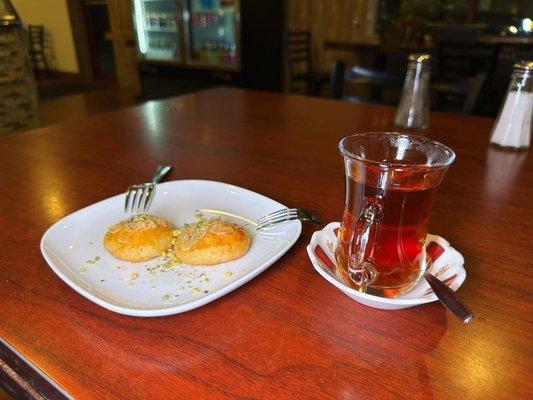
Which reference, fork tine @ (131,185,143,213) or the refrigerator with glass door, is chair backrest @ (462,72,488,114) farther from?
the refrigerator with glass door

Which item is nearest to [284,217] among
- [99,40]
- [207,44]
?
[207,44]

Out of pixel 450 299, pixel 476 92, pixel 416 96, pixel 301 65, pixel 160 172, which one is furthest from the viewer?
pixel 301 65

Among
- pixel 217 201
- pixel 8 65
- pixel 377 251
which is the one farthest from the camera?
pixel 8 65

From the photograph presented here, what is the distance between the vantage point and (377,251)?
0.52 m

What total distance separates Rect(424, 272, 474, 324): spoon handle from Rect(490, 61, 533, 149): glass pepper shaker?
759 mm

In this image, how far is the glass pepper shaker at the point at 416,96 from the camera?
3.92 feet

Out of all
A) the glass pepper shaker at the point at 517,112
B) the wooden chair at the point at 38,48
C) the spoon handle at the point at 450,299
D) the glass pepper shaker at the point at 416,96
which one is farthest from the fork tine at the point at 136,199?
the wooden chair at the point at 38,48

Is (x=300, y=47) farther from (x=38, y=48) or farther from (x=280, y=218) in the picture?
(x=38, y=48)

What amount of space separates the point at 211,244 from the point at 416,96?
88 cm

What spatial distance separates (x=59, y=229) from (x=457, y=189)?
0.75 meters

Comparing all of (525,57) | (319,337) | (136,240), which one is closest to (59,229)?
(136,240)

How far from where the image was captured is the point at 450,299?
451 millimetres

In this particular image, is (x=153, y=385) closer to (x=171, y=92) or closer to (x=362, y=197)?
(x=362, y=197)

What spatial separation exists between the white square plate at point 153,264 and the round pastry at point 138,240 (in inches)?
0.5
